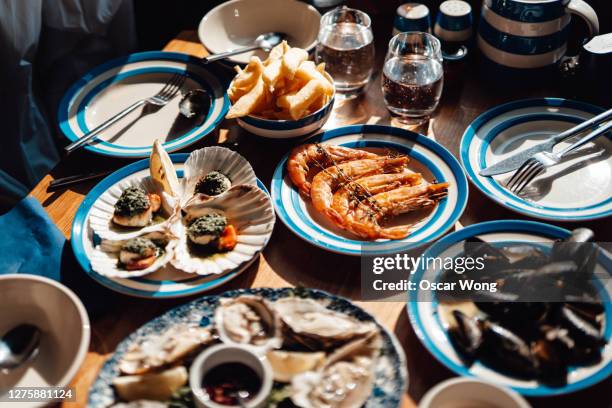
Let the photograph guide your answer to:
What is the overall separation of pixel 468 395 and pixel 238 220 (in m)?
0.64

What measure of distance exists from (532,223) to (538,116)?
1.53ft

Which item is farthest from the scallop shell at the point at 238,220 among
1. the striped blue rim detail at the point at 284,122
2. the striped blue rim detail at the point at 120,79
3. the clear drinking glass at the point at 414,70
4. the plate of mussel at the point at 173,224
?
the clear drinking glass at the point at 414,70

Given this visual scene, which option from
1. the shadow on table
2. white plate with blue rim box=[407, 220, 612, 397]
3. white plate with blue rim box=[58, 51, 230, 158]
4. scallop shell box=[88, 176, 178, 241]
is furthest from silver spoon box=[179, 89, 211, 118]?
white plate with blue rim box=[407, 220, 612, 397]

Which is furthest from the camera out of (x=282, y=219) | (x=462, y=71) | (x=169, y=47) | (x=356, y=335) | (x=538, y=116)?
(x=169, y=47)

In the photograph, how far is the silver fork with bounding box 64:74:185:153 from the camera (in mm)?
1641

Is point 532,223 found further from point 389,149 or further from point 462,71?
point 462,71

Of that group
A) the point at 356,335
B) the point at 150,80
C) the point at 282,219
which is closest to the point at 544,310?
the point at 356,335

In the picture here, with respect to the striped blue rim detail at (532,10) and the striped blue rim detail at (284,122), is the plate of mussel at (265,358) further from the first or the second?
the striped blue rim detail at (532,10)

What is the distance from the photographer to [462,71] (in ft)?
5.92

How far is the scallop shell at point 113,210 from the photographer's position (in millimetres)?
1348

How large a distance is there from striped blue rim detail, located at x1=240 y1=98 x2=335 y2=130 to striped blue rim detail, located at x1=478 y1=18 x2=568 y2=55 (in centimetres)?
54

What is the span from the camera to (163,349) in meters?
1.12

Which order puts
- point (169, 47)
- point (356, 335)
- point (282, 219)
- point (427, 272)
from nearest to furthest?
point (356, 335)
point (427, 272)
point (282, 219)
point (169, 47)

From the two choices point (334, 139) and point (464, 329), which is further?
point (334, 139)
